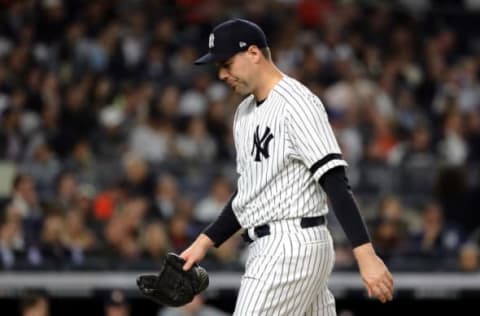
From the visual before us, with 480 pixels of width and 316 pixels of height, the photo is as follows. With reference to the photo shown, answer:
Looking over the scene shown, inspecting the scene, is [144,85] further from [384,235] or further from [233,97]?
[384,235]

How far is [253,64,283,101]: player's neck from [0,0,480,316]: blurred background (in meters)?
2.82

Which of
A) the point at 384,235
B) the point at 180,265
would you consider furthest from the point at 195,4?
the point at 180,265

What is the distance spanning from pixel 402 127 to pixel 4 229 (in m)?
4.72

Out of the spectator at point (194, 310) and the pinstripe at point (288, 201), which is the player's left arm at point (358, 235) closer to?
the pinstripe at point (288, 201)

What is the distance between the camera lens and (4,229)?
350 inches

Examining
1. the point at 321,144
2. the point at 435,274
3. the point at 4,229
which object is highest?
the point at 321,144

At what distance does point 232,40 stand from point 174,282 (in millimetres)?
989

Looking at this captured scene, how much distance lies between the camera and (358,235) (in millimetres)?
4562

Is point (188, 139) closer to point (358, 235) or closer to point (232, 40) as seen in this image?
point (232, 40)

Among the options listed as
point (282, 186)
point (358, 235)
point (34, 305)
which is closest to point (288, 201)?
point (282, 186)

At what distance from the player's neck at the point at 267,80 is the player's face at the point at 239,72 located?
33 mm

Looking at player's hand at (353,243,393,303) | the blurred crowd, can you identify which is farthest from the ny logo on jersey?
the blurred crowd

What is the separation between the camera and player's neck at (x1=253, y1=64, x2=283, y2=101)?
16.0 feet

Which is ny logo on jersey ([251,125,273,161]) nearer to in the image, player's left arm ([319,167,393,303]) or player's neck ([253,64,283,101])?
player's neck ([253,64,283,101])
